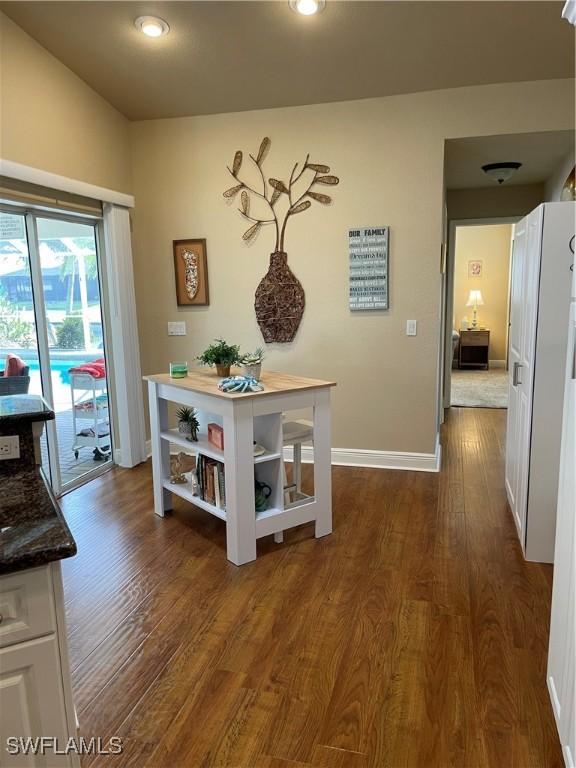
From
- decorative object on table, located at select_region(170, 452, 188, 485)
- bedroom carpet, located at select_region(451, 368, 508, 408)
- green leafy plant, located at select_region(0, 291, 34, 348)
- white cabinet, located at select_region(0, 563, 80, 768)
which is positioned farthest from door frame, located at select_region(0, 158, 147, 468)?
bedroom carpet, located at select_region(451, 368, 508, 408)

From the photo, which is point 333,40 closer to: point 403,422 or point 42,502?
point 403,422

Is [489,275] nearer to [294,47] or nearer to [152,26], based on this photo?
[294,47]

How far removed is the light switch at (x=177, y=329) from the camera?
457 cm

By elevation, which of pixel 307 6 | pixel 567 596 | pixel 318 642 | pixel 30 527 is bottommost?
pixel 318 642

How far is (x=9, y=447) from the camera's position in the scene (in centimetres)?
159

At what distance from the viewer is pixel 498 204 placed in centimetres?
574

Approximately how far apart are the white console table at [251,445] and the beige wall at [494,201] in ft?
12.6

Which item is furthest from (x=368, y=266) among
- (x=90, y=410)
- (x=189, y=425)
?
(x=90, y=410)

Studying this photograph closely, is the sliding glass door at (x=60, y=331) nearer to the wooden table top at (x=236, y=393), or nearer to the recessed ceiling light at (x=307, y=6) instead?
the wooden table top at (x=236, y=393)

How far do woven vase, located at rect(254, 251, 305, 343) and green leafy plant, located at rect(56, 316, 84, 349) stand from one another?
1.40 meters

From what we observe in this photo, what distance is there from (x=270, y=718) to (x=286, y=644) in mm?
373

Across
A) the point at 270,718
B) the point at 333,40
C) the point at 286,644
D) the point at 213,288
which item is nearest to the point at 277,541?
the point at 286,644

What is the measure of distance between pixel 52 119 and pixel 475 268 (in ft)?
27.1

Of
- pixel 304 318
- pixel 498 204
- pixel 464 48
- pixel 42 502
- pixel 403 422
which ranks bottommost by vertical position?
pixel 403 422
